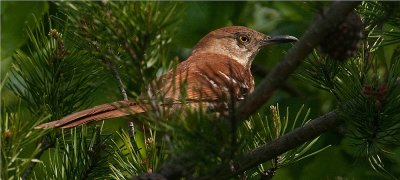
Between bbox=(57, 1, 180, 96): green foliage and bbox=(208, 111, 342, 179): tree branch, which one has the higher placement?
bbox=(57, 1, 180, 96): green foliage

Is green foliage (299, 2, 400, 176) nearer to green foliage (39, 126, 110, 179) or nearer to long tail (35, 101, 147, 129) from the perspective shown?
long tail (35, 101, 147, 129)

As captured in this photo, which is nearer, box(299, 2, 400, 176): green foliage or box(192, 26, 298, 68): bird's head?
box(299, 2, 400, 176): green foliage

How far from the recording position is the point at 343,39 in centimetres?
201

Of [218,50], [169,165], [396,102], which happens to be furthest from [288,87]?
[169,165]

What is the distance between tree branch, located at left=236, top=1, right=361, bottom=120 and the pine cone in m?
0.05

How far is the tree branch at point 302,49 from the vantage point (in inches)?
75.4

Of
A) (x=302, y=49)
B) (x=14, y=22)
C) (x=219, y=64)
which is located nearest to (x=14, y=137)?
(x=302, y=49)

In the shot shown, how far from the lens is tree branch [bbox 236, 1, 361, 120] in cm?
192

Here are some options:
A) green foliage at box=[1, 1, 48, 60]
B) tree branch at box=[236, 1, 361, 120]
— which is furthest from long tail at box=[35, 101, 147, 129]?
green foliage at box=[1, 1, 48, 60]

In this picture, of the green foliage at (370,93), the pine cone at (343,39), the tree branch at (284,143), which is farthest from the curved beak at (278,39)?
the pine cone at (343,39)

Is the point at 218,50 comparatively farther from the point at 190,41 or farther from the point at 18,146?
the point at 18,146

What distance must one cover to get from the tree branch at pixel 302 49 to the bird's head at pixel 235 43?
3306mm

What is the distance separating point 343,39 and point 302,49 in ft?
0.49

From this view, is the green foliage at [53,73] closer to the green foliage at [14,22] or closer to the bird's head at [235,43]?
the green foliage at [14,22]
